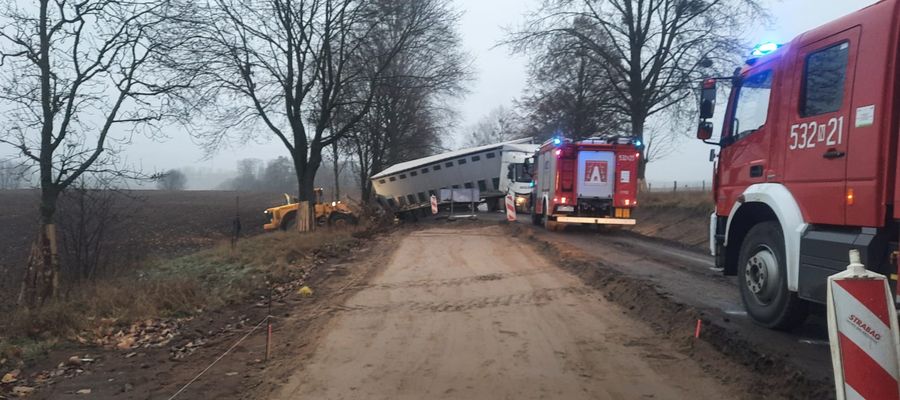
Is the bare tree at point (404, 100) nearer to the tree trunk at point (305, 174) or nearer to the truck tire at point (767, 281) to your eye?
the tree trunk at point (305, 174)

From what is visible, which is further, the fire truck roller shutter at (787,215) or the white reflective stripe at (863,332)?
the fire truck roller shutter at (787,215)

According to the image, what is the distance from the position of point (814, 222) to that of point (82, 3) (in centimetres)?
1120

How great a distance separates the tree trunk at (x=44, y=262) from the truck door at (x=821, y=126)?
10699mm

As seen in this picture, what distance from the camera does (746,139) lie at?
727 cm

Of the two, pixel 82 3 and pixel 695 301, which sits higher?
pixel 82 3

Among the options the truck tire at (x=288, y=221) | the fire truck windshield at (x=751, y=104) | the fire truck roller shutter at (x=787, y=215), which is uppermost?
the fire truck windshield at (x=751, y=104)

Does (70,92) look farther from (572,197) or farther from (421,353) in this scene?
(572,197)

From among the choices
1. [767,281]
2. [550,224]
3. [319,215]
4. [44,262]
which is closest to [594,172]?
[550,224]

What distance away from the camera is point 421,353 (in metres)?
6.27

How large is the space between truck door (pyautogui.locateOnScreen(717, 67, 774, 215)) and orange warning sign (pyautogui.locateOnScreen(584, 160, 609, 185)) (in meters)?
11.7

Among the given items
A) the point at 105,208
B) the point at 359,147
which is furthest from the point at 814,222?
the point at 359,147

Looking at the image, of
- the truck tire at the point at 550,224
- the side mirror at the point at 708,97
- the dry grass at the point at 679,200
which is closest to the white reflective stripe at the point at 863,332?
the side mirror at the point at 708,97

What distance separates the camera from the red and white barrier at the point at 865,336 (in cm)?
344

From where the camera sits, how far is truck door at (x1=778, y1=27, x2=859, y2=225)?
5.48m
